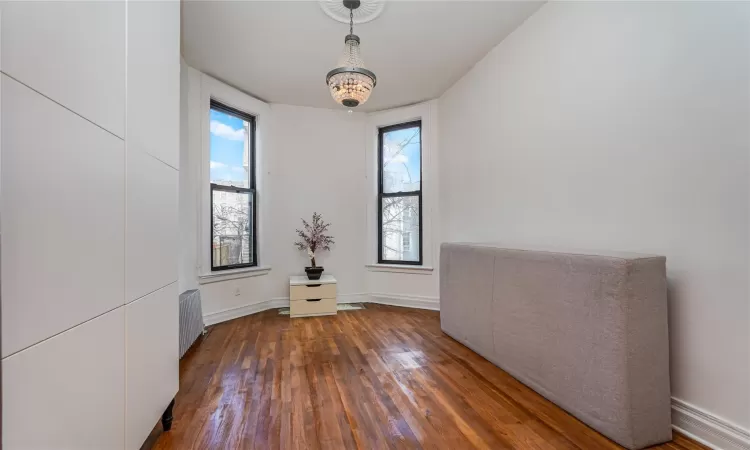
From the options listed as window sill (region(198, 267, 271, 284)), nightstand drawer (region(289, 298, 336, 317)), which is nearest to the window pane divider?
nightstand drawer (region(289, 298, 336, 317))

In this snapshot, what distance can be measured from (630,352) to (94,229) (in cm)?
226

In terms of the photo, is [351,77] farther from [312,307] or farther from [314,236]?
[312,307]

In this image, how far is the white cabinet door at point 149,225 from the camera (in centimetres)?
125

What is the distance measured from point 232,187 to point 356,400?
124 inches

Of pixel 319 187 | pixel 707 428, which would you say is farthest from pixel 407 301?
pixel 707 428

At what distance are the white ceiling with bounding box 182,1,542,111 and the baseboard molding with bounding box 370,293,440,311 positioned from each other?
9.14 feet

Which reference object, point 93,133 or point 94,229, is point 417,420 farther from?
point 93,133

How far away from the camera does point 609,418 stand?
1649 millimetres

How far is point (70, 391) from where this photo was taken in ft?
2.90

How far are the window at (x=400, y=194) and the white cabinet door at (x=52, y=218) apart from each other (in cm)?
391

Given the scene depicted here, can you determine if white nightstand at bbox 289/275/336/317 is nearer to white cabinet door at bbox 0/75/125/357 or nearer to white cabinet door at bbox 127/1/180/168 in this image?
white cabinet door at bbox 127/1/180/168

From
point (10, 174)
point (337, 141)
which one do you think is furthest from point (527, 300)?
point (337, 141)

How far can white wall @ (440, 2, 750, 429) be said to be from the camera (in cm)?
154

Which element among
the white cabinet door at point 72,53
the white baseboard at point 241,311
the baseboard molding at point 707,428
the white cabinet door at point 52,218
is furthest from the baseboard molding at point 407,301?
the white cabinet door at point 72,53
